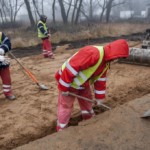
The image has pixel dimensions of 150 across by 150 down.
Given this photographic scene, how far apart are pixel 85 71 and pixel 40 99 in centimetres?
251

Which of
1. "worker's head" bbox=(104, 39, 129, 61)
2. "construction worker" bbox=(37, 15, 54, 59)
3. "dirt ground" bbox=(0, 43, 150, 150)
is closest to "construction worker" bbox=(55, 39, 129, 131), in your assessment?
"worker's head" bbox=(104, 39, 129, 61)

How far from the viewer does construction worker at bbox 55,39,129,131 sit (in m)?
3.57

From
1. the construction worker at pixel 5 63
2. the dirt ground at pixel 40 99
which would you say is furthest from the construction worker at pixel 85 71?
the construction worker at pixel 5 63

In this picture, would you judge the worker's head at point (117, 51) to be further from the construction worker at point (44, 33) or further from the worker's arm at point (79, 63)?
the construction worker at point (44, 33)

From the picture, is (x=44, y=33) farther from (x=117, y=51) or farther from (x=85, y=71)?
(x=117, y=51)

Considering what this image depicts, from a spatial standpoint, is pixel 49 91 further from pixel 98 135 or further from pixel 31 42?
pixel 31 42

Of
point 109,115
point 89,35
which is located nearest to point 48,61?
point 109,115

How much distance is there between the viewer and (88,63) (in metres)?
3.62

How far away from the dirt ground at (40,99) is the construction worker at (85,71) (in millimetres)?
747

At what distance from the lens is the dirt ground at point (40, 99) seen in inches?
179

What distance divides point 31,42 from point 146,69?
8.88 metres

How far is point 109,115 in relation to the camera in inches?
161

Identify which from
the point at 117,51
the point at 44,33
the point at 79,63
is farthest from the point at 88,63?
the point at 44,33

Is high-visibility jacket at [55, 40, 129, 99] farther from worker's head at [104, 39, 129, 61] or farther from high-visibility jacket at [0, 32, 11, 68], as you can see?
high-visibility jacket at [0, 32, 11, 68]
